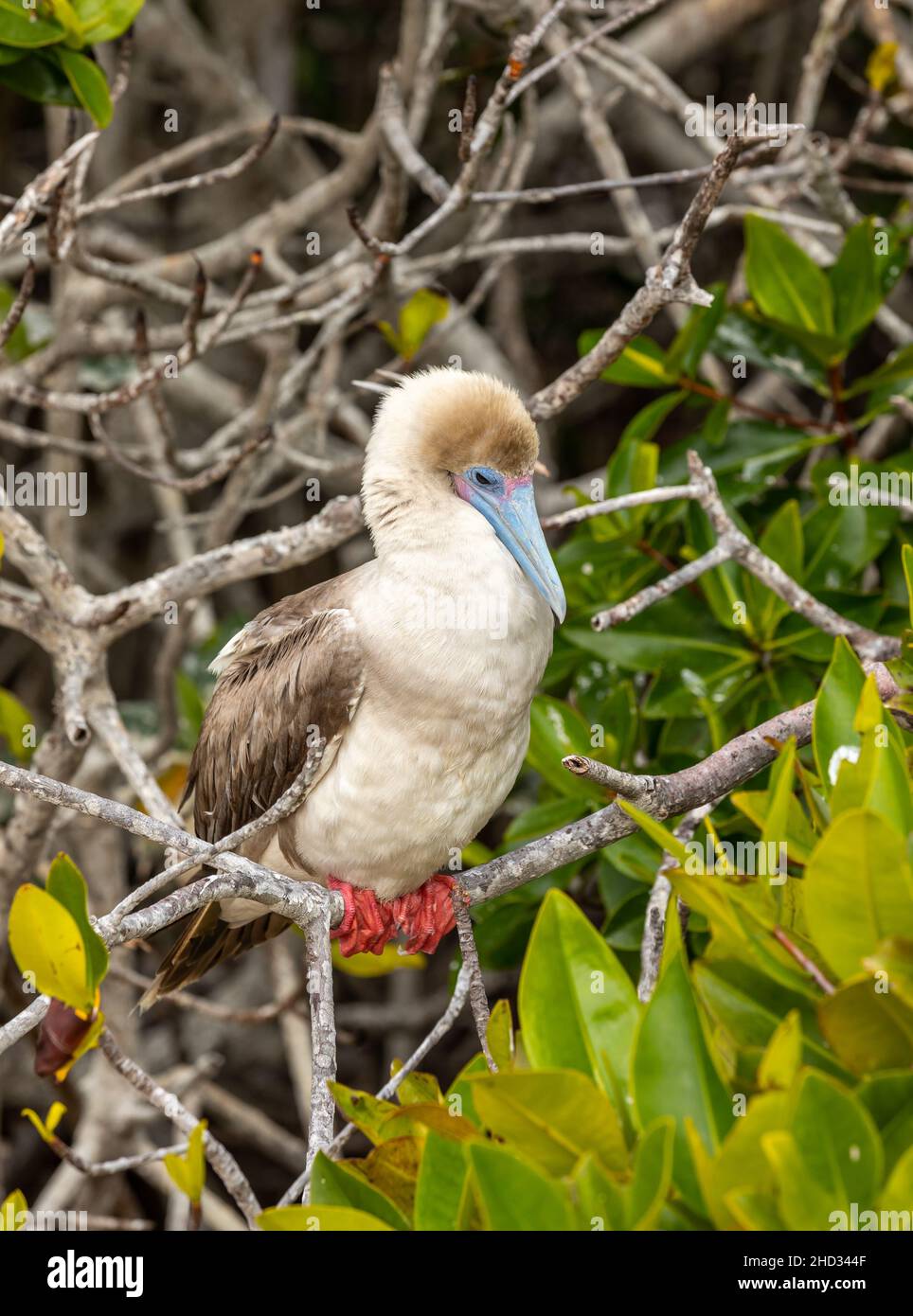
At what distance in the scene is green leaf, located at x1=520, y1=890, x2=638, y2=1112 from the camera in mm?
1770

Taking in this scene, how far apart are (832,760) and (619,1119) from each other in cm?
58

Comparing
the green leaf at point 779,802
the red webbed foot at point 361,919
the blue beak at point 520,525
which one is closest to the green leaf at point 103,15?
the blue beak at point 520,525

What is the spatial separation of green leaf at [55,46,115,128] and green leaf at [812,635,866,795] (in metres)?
2.06

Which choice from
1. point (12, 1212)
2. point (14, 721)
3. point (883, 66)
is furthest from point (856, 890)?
point (883, 66)

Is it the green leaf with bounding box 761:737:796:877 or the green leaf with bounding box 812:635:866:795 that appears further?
the green leaf with bounding box 812:635:866:795

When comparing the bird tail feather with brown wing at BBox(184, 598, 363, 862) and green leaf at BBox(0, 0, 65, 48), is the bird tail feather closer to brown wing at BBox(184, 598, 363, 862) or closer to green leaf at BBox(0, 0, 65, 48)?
brown wing at BBox(184, 598, 363, 862)

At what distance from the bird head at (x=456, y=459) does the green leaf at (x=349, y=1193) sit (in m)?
1.38

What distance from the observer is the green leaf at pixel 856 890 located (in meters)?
1.52

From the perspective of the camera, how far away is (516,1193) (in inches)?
58.2

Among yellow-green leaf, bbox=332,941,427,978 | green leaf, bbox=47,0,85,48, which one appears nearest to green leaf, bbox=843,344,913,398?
yellow-green leaf, bbox=332,941,427,978

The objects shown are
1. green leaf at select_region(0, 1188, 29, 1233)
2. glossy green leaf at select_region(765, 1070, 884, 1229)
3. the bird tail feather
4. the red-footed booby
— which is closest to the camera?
glossy green leaf at select_region(765, 1070, 884, 1229)

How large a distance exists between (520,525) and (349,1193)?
58.6 inches

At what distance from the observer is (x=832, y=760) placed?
6.36ft

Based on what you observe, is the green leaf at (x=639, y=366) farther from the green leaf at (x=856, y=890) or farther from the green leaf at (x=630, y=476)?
the green leaf at (x=856, y=890)
